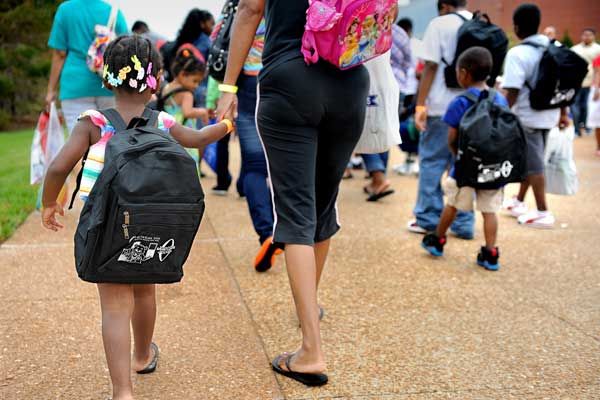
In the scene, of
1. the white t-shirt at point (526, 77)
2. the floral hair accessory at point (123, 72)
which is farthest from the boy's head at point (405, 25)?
the floral hair accessory at point (123, 72)

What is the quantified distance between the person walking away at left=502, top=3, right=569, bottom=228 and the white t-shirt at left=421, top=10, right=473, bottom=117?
2.20ft

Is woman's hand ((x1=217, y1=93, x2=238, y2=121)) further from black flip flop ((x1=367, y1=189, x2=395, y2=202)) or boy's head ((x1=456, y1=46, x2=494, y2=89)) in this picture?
black flip flop ((x1=367, y1=189, x2=395, y2=202))

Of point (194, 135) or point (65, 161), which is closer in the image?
point (65, 161)

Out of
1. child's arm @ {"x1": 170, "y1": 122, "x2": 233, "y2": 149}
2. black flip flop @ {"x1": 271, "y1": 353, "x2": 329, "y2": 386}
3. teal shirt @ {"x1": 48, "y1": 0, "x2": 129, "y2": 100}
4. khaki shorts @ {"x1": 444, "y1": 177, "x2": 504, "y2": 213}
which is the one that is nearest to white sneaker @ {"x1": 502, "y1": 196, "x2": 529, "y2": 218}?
khaki shorts @ {"x1": 444, "y1": 177, "x2": 504, "y2": 213}

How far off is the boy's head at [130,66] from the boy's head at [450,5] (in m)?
3.61

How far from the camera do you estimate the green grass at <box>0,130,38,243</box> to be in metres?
5.83

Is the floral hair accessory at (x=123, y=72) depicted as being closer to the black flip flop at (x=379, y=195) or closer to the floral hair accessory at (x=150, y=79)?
the floral hair accessory at (x=150, y=79)

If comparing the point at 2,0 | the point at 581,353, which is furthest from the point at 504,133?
the point at 2,0

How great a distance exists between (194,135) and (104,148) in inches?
15.7

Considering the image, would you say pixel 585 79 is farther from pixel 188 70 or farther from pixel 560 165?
pixel 188 70

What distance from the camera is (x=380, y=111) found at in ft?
10.9

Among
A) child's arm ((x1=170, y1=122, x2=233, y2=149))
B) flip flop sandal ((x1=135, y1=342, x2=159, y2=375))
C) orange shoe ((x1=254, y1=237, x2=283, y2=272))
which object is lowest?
orange shoe ((x1=254, y1=237, x2=283, y2=272))

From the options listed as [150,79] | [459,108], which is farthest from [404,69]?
[150,79]

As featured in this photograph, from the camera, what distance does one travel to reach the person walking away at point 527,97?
5875mm
